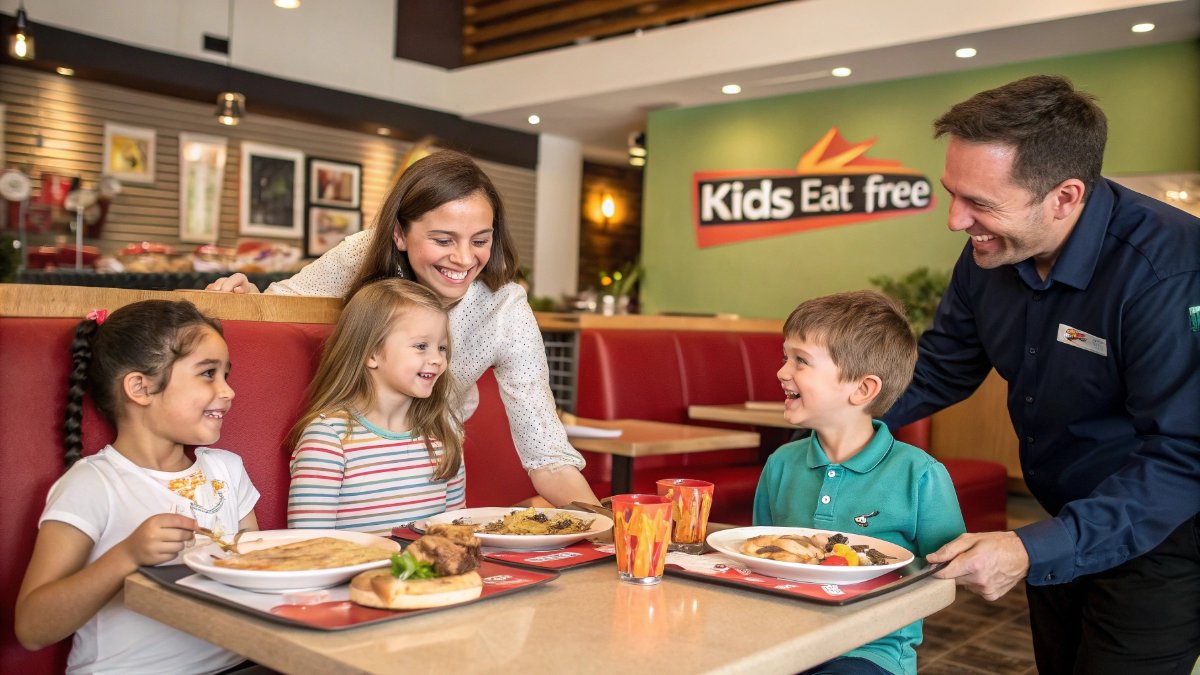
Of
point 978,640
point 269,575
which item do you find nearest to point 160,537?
point 269,575

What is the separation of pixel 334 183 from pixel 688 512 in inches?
329

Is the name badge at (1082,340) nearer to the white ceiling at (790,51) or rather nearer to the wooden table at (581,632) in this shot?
the wooden table at (581,632)

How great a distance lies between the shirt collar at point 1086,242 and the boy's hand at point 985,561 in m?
0.58

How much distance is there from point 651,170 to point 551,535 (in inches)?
323

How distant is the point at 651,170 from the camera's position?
9.50m

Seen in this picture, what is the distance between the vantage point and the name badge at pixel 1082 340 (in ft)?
6.18

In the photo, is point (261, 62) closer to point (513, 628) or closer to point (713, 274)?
point (713, 274)

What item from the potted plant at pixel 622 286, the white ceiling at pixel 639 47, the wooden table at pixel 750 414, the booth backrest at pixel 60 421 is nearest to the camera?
the booth backrest at pixel 60 421

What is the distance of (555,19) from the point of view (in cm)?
905

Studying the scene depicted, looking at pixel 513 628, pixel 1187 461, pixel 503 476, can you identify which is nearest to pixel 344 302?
pixel 503 476

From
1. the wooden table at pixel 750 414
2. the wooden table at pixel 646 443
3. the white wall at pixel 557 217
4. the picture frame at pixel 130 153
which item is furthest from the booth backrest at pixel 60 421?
the white wall at pixel 557 217

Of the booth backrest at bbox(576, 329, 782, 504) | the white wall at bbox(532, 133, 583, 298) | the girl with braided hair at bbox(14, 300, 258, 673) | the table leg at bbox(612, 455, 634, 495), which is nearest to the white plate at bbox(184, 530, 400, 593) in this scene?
the girl with braided hair at bbox(14, 300, 258, 673)

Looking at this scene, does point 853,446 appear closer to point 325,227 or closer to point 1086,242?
point 1086,242

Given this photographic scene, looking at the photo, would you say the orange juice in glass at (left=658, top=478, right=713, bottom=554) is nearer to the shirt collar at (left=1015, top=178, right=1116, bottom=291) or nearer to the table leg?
the shirt collar at (left=1015, top=178, right=1116, bottom=291)
